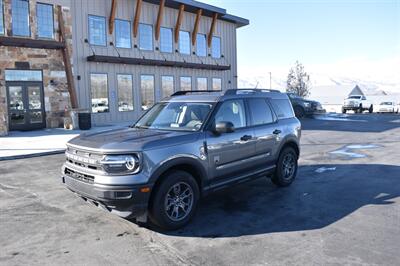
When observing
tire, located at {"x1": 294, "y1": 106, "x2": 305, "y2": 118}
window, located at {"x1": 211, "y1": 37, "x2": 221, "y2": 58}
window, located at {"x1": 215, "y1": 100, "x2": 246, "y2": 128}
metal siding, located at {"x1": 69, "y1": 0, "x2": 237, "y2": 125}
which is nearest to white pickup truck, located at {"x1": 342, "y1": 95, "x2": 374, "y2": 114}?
tire, located at {"x1": 294, "y1": 106, "x2": 305, "y2": 118}

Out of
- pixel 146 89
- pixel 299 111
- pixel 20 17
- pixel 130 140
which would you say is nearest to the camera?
pixel 130 140

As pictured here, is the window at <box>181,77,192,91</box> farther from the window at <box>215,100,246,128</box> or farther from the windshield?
the window at <box>215,100,246,128</box>

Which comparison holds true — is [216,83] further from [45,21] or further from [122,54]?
[45,21]

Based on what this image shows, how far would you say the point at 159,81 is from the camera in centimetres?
2575

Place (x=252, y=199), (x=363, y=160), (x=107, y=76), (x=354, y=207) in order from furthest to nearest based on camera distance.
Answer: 1. (x=107, y=76)
2. (x=363, y=160)
3. (x=252, y=199)
4. (x=354, y=207)

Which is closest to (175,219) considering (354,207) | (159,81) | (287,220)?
(287,220)

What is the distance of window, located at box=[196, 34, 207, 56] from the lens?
28.6 metres

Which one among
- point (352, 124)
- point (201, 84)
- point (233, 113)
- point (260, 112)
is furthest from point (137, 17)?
point (233, 113)

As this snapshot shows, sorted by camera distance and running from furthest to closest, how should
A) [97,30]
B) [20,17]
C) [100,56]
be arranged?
[97,30], [100,56], [20,17]

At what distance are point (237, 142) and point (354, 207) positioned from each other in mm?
2093

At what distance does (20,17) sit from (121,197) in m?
17.8

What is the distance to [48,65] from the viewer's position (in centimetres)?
1981

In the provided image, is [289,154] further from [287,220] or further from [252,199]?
[287,220]

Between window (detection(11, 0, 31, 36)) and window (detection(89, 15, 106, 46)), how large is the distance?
3757 millimetres
